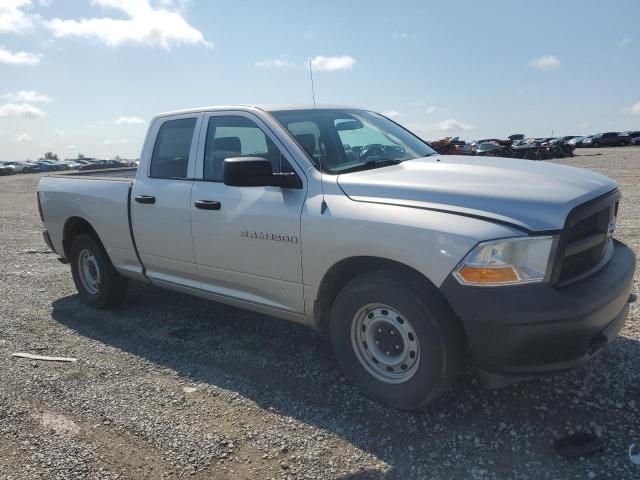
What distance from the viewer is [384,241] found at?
3.18 metres

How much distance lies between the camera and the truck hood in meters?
2.91

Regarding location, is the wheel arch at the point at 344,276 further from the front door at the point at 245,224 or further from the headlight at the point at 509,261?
the headlight at the point at 509,261

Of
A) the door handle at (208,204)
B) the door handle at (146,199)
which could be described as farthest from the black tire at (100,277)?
the door handle at (208,204)

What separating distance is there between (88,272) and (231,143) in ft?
8.88

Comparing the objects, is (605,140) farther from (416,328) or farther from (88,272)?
(416,328)

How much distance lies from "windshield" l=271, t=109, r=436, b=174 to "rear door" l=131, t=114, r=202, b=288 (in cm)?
101

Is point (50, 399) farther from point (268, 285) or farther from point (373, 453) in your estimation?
point (373, 453)

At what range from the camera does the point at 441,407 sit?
135 inches

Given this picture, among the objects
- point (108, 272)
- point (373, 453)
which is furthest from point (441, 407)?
point (108, 272)

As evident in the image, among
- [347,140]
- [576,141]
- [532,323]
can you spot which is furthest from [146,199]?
[576,141]

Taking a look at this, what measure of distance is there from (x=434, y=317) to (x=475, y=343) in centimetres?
26

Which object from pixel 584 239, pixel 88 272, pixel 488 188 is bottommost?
pixel 88 272

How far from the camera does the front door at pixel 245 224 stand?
3.76m

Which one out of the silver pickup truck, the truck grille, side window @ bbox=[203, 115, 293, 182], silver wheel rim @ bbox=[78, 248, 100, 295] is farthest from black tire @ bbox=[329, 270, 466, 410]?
silver wheel rim @ bbox=[78, 248, 100, 295]
